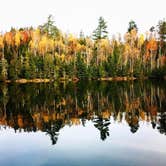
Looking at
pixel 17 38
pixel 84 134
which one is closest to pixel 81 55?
pixel 17 38

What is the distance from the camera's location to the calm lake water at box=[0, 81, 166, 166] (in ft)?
59.1

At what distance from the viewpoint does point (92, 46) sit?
370 feet

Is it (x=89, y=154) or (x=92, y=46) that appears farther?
(x=92, y=46)

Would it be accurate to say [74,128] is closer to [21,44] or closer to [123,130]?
[123,130]

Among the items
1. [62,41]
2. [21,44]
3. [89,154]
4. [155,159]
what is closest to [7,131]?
[89,154]

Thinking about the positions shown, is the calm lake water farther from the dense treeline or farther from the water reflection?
the dense treeline

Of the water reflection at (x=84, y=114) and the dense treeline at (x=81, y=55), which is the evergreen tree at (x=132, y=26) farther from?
the water reflection at (x=84, y=114)

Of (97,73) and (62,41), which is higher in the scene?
(62,41)

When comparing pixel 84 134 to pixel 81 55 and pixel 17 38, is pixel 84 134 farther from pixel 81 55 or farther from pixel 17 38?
pixel 17 38

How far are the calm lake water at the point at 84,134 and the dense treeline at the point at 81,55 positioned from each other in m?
56.2

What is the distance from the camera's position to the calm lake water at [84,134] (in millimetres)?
18016

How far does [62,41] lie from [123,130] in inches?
3654

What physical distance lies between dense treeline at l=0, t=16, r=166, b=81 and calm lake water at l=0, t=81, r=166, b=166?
184 ft

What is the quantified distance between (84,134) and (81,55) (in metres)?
79.5
